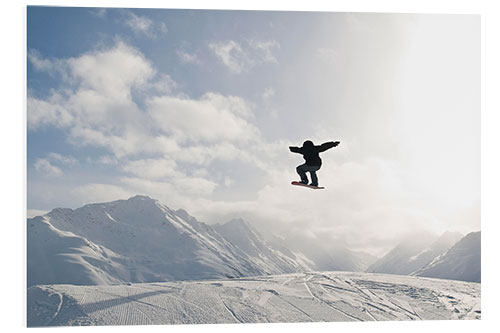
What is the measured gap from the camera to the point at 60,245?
192 ft

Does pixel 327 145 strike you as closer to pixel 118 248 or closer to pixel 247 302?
pixel 247 302

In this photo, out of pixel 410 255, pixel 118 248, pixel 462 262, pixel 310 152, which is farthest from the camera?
pixel 410 255

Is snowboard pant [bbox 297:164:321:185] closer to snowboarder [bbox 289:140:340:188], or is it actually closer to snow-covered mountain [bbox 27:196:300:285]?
snowboarder [bbox 289:140:340:188]

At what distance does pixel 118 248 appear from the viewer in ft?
250

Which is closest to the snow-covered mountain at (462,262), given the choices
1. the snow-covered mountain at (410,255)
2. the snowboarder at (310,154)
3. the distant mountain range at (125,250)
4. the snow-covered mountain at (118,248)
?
the distant mountain range at (125,250)

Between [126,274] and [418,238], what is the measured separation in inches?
5079

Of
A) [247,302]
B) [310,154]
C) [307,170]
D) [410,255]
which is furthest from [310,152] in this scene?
[410,255]

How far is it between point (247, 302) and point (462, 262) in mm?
36637

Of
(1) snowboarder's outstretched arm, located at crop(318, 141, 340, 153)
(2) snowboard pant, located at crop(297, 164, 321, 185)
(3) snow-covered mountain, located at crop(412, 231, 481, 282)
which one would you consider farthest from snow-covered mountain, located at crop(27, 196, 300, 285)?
(3) snow-covered mountain, located at crop(412, 231, 481, 282)

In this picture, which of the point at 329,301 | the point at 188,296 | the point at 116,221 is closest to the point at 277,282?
the point at 329,301

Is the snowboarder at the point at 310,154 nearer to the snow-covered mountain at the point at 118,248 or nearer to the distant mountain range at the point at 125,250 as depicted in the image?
the distant mountain range at the point at 125,250

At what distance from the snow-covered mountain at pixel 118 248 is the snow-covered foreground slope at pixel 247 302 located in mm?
6926

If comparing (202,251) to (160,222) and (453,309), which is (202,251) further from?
(453,309)

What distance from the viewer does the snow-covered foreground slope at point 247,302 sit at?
64.6 feet
